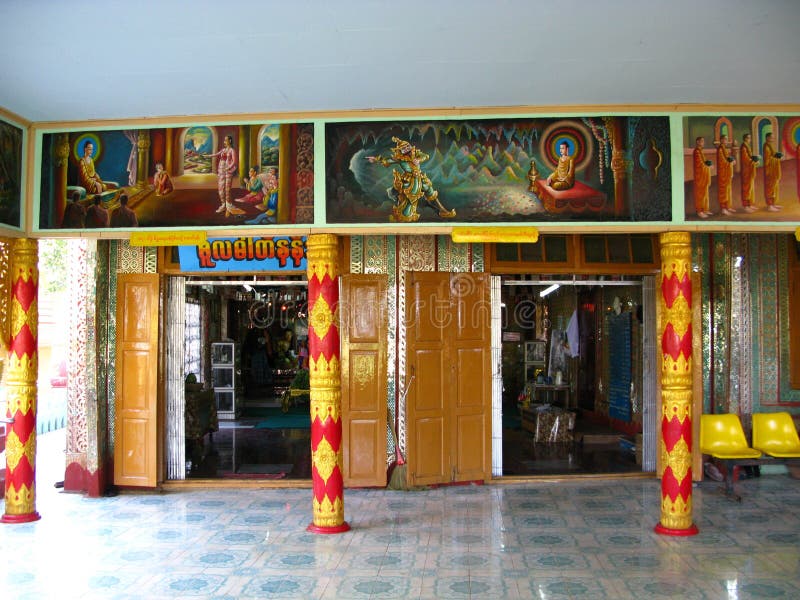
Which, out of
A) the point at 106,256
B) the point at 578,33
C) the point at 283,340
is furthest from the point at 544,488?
the point at 283,340

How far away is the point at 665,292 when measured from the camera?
6.55 m

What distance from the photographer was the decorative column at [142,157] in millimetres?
6547

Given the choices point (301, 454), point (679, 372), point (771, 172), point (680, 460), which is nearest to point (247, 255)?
point (301, 454)

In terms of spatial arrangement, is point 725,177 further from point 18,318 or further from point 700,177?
point 18,318

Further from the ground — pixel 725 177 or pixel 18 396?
pixel 725 177

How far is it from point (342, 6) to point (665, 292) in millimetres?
3950

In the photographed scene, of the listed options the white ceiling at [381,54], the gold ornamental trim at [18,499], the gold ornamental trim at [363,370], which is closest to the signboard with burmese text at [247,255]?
the gold ornamental trim at [363,370]

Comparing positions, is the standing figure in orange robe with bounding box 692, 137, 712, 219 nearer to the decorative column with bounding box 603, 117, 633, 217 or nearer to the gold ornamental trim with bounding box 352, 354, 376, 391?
the decorative column with bounding box 603, 117, 633, 217

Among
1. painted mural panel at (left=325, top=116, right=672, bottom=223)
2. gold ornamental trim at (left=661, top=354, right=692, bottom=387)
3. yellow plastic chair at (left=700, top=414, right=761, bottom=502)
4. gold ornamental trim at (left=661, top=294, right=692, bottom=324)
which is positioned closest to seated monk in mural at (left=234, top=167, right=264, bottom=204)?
painted mural panel at (left=325, top=116, right=672, bottom=223)

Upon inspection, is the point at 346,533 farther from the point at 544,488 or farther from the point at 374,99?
the point at 374,99

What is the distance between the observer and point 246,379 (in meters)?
18.0

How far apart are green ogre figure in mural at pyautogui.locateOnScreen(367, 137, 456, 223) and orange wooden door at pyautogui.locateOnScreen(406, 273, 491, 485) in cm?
209

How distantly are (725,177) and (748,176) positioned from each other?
197mm

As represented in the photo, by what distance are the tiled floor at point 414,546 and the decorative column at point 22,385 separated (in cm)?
31
